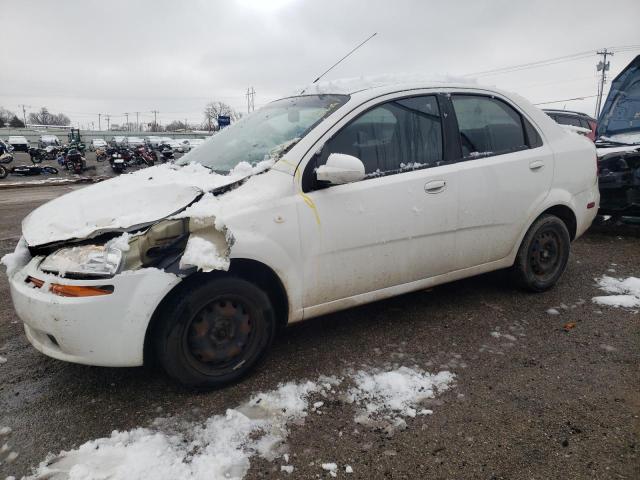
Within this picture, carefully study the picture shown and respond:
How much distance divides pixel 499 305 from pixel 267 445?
2385mm

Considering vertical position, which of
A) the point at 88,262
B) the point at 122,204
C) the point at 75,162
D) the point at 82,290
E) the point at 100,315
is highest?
the point at 75,162

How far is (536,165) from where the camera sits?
356 cm

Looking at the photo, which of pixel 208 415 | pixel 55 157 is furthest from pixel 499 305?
pixel 55 157

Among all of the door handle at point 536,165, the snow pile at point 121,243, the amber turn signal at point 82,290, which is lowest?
the amber turn signal at point 82,290

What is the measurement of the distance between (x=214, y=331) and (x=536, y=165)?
2.76 meters

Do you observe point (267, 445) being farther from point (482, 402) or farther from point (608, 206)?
point (608, 206)

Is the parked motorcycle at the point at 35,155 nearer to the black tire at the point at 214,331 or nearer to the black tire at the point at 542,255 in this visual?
the black tire at the point at 214,331

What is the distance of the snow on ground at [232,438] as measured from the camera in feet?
6.44

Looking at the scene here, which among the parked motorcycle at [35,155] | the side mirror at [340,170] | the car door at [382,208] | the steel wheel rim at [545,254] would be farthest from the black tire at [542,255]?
the parked motorcycle at [35,155]

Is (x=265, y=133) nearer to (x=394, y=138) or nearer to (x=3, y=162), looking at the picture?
(x=394, y=138)

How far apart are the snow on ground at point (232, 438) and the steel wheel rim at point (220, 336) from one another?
27 cm

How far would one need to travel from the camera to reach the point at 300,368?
110 inches

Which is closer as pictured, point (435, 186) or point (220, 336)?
point (220, 336)

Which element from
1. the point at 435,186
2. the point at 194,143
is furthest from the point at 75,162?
the point at 194,143
